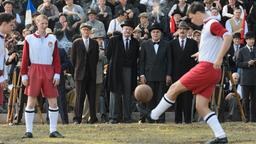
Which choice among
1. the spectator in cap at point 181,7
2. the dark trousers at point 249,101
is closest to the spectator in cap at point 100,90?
the spectator in cap at point 181,7

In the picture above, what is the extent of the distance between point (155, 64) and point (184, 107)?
1374 mm

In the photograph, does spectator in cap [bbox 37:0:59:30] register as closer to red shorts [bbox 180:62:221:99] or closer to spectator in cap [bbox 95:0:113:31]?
spectator in cap [bbox 95:0:113:31]

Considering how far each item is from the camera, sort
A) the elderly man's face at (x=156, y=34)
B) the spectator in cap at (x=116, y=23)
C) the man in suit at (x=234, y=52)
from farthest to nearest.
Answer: the spectator in cap at (x=116, y=23) → the man in suit at (x=234, y=52) → the elderly man's face at (x=156, y=34)

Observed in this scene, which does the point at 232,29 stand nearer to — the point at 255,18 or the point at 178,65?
the point at 255,18

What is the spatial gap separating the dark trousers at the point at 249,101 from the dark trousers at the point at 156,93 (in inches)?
84.6

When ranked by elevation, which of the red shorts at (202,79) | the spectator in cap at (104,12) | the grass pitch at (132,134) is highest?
the spectator in cap at (104,12)

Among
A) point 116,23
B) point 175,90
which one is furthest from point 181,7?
point 175,90

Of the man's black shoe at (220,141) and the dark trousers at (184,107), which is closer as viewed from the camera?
the man's black shoe at (220,141)

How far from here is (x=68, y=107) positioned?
840 inches

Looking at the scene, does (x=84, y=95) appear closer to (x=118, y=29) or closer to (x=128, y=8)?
(x=118, y=29)

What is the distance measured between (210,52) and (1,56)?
3.72 m

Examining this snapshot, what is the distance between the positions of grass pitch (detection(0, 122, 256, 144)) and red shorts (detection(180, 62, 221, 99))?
127cm

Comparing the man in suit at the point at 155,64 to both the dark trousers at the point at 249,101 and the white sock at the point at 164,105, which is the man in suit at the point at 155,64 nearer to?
the dark trousers at the point at 249,101

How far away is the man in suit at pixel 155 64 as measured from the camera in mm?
19609
